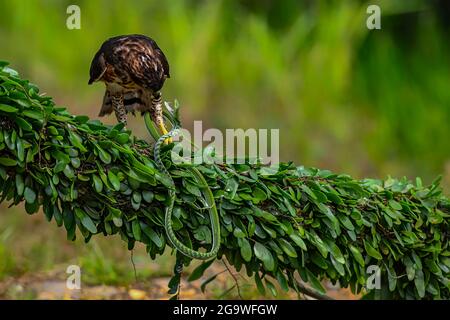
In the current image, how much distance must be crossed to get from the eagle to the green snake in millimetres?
314

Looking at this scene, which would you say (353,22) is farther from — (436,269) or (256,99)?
(436,269)

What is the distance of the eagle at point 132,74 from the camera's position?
2.49 meters

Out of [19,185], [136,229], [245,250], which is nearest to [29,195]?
[19,185]

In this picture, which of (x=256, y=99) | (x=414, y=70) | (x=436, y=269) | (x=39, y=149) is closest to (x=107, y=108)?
(x=39, y=149)

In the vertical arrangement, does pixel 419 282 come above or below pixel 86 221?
below

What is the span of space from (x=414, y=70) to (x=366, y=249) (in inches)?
142

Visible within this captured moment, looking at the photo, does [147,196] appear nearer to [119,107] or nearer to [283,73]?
[119,107]

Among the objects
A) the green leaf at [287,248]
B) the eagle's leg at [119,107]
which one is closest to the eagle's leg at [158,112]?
the eagle's leg at [119,107]

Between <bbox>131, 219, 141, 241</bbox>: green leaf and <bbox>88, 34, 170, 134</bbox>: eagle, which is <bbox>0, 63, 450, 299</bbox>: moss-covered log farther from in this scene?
<bbox>88, 34, 170, 134</bbox>: eagle

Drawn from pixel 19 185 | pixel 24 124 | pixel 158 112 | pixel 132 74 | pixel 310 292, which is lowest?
pixel 310 292

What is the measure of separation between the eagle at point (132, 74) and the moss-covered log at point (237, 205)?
1.06ft

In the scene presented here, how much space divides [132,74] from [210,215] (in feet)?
1.95

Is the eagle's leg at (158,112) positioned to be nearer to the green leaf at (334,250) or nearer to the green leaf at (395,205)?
the green leaf at (334,250)

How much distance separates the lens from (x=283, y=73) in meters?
5.24
